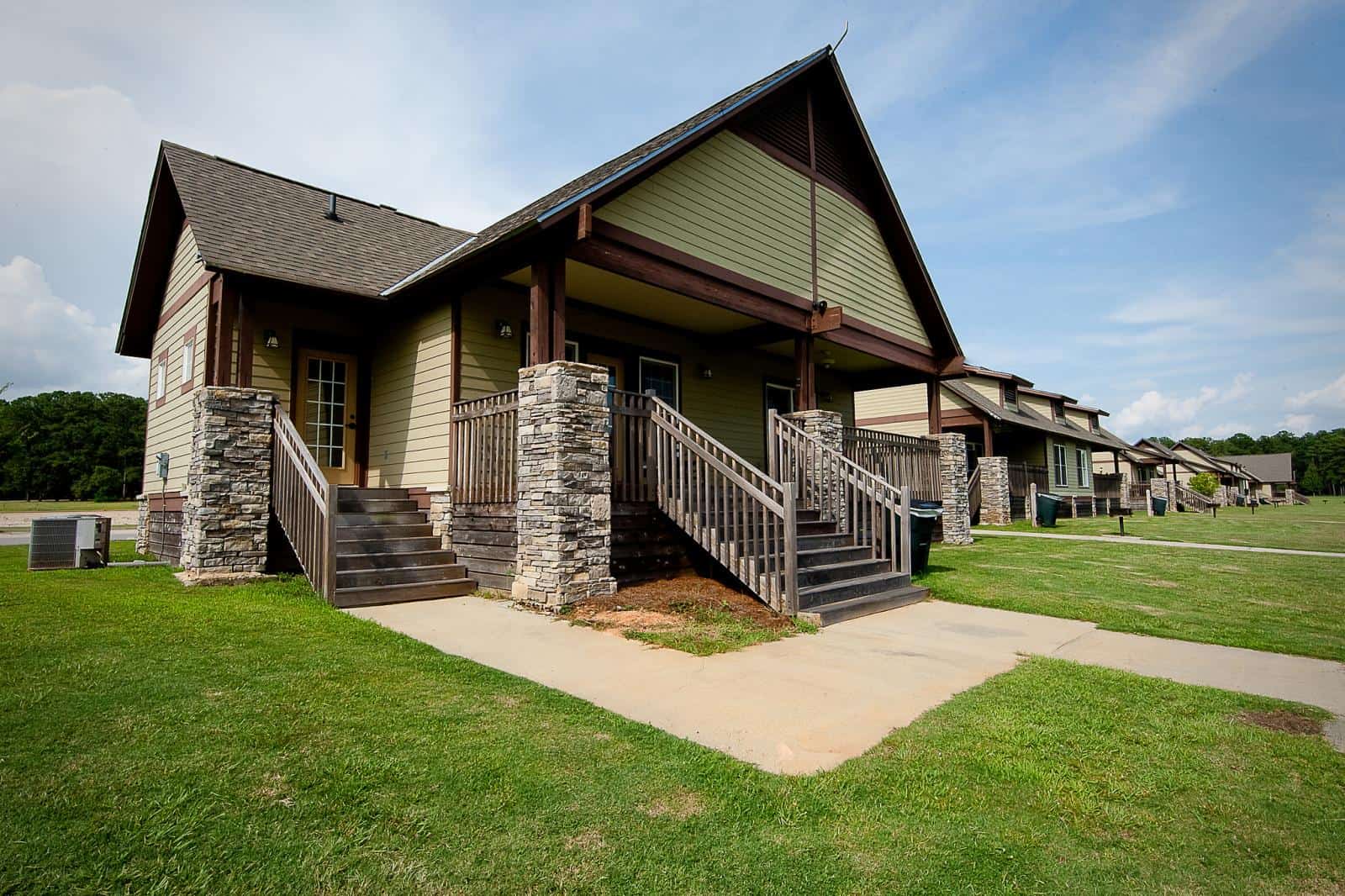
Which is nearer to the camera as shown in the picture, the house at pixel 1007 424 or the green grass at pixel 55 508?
the house at pixel 1007 424

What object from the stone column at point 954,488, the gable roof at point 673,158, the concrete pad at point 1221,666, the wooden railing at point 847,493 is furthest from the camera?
the stone column at point 954,488

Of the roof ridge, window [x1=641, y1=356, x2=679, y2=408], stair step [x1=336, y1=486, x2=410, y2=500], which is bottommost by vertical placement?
stair step [x1=336, y1=486, x2=410, y2=500]

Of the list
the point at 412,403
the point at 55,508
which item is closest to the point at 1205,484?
the point at 412,403

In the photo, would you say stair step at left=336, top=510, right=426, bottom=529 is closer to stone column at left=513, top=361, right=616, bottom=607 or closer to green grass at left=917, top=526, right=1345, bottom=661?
stone column at left=513, top=361, right=616, bottom=607

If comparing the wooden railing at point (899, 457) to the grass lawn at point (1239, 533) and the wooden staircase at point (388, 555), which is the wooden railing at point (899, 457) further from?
the wooden staircase at point (388, 555)

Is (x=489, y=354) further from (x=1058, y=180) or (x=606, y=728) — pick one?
(x=1058, y=180)

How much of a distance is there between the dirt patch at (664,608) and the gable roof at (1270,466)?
86.0 m

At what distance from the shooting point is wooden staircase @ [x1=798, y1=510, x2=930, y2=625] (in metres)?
6.52

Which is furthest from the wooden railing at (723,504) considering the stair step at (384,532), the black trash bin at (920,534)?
the stair step at (384,532)

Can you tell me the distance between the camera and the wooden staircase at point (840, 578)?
652 centimetres

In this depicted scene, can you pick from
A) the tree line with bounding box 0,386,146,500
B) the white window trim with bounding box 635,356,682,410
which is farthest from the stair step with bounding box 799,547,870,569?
the tree line with bounding box 0,386,146,500

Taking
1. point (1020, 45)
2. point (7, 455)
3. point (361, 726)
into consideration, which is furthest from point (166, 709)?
point (7, 455)

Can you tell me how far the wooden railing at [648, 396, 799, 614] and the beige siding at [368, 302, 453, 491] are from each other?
2.91m

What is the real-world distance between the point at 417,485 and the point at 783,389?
8002mm
